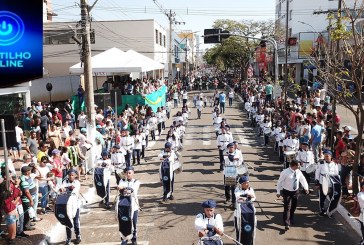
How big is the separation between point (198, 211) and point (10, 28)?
6939 mm

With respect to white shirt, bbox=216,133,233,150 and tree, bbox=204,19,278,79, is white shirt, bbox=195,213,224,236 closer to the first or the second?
white shirt, bbox=216,133,233,150

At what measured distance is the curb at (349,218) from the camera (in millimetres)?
9898

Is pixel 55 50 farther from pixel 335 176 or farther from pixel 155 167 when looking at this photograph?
pixel 335 176

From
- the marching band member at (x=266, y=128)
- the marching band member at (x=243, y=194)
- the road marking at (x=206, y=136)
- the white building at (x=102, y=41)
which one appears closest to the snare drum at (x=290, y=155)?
the marching band member at (x=243, y=194)

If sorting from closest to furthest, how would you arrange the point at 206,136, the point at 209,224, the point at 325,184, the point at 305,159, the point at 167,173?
the point at 209,224
the point at 325,184
the point at 167,173
the point at 305,159
the point at 206,136

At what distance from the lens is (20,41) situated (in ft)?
22.6

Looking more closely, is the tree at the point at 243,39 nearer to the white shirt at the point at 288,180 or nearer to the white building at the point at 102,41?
the white building at the point at 102,41

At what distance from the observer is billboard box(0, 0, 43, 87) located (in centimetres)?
682

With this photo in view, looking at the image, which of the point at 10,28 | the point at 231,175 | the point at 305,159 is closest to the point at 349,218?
the point at 305,159

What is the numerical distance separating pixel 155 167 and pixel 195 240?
7.18m

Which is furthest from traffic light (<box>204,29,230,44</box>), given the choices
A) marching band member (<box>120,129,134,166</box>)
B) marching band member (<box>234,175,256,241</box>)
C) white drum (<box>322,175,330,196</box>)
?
marching band member (<box>234,175,256,241</box>)

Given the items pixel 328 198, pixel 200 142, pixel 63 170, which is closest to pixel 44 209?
pixel 63 170

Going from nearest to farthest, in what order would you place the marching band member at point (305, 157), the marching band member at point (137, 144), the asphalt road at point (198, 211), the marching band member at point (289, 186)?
the asphalt road at point (198, 211)
the marching band member at point (289, 186)
the marching band member at point (305, 157)
the marching band member at point (137, 144)

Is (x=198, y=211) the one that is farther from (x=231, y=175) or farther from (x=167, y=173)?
(x=167, y=173)
